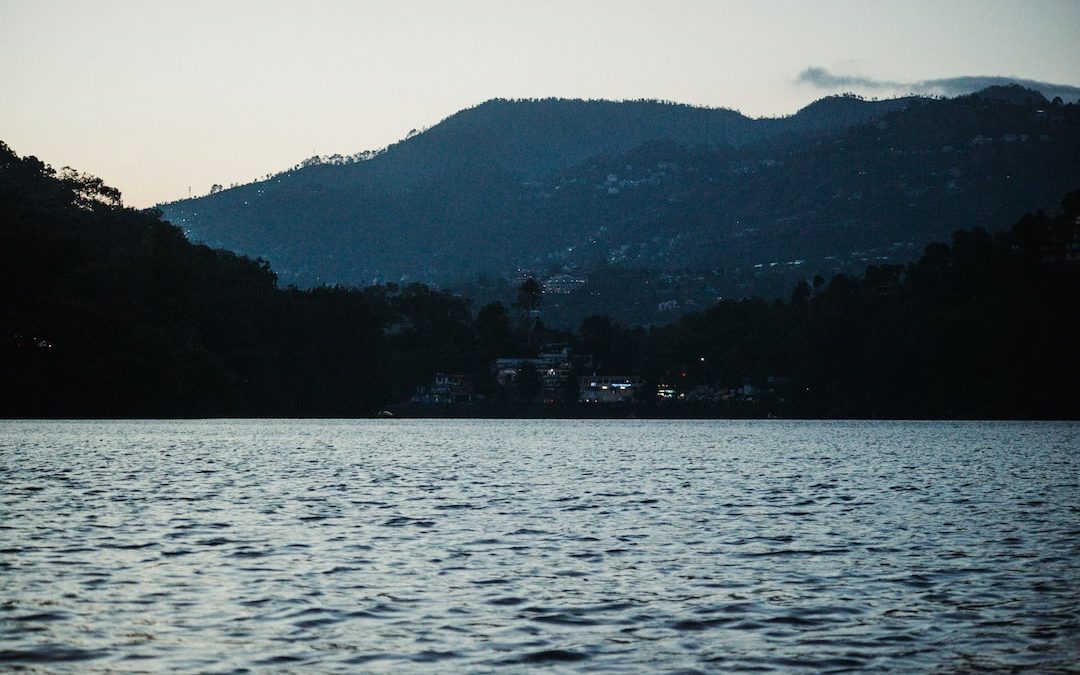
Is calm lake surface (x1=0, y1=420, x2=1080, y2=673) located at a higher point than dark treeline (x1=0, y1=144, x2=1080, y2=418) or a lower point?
lower

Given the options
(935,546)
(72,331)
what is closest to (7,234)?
(72,331)

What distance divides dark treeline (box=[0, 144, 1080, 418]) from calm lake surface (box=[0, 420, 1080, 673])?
74602 millimetres

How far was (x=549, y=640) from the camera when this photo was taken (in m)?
18.0

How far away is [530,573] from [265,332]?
145735mm

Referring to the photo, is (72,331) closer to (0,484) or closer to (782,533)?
(0,484)

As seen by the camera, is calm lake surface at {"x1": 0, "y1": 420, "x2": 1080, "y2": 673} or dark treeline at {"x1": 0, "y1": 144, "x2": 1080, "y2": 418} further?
dark treeline at {"x1": 0, "y1": 144, "x2": 1080, "y2": 418}

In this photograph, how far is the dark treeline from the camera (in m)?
124

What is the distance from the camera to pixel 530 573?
2464cm

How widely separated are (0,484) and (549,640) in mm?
33184

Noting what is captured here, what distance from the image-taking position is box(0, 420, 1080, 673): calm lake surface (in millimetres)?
17266

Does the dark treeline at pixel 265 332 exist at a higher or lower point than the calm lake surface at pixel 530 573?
higher

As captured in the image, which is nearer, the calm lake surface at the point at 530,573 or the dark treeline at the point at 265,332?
the calm lake surface at the point at 530,573

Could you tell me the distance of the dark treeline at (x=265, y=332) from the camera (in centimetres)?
12375

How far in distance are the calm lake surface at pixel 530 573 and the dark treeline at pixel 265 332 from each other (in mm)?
74602
